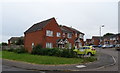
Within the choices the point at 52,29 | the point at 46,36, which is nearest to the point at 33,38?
the point at 46,36

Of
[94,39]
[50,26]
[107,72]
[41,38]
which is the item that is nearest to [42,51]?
[41,38]

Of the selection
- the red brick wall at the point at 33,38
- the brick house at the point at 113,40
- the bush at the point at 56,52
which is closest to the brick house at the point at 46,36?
the red brick wall at the point at 33,38

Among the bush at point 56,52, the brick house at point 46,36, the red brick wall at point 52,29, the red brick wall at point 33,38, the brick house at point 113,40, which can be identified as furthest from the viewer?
the brick house at point 113,40

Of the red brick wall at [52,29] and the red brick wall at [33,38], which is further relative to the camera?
the red brick wall at [33,38]

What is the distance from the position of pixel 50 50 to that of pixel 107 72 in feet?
49.8

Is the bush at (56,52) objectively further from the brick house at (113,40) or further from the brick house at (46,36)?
the brick house at (113,40)

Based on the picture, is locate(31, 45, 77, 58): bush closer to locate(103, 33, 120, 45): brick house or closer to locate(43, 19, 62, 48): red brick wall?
locate(43, 19, 62, 48): red brick wall

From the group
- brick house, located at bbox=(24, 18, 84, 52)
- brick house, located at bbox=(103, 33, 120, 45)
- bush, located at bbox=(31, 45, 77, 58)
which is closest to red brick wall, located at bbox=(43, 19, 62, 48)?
brick house, located at bbox=(24, 18, 84, 52)

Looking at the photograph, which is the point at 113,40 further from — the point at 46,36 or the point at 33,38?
the point at 46,36

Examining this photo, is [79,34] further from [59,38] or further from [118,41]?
[118,41]

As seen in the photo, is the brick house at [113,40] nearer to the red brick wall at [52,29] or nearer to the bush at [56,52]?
the red brick wall at [52,29]

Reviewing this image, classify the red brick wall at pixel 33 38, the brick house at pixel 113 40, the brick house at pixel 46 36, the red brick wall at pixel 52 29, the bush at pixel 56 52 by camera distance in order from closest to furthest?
the bush at pixel 56 52, the brick house at pixel 46 36, the red brick wall at pixel 52 29, the red brick wall at pixel 33 38, the brick house at pixel 113 40

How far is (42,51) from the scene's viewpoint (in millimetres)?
27203

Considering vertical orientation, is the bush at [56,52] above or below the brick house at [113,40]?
below
